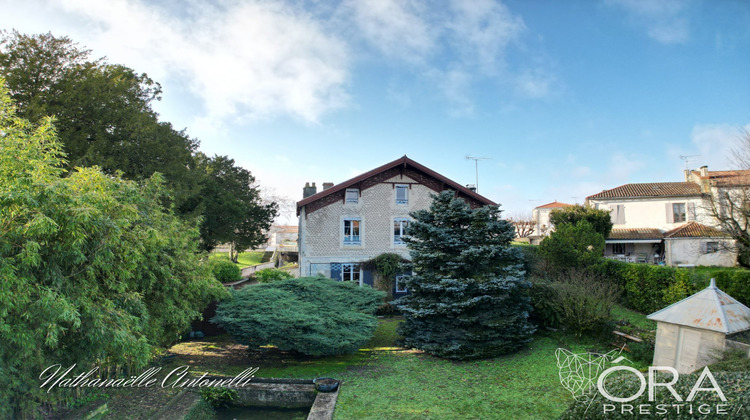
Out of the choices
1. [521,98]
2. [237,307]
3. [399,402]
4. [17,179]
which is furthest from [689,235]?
[17,179]

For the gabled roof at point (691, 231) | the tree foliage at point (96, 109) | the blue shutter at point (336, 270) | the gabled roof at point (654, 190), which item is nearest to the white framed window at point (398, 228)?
the blue shutter at point (336, 270)

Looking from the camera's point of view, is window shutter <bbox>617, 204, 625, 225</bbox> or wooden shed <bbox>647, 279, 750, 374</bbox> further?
window shutter <bbox>617, 204, 625, 225</bbox>

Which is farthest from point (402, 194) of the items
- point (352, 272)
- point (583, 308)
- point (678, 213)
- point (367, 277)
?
point (678, 213)

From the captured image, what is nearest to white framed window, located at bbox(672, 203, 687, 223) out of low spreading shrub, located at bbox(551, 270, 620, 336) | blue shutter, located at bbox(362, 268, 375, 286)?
low spreading shrub, located at bbox(551, 270, 620, 336)

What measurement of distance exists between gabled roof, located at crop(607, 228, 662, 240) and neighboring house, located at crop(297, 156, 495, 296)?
17.5 metres

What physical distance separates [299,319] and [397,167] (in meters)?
12.7

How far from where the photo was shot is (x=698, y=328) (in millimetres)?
7832

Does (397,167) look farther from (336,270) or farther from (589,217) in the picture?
(589,217)

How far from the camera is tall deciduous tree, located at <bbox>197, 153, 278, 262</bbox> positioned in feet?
85.8

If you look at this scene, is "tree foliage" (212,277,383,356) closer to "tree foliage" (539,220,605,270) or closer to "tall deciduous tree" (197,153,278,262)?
"tree foliage" (539,220,605,270)

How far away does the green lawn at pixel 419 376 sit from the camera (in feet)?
26.9

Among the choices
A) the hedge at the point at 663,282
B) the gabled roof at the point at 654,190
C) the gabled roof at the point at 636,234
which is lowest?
the hedge at the point at 663,282

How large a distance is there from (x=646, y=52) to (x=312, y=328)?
13.4 meters

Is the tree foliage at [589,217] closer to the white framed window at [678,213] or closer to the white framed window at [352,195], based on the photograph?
the white framed window at [678,213]
